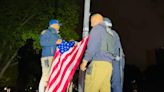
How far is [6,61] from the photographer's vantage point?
1205 inches

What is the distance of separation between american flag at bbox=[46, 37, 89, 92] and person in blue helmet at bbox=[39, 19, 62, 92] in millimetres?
536

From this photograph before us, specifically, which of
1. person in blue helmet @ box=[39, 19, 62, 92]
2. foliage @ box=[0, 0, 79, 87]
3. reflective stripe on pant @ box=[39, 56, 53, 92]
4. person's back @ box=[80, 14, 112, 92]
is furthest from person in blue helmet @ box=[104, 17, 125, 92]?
foliage @ box=[0, 0, 79, 87]

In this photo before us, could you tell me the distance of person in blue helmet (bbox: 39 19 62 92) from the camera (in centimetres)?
879

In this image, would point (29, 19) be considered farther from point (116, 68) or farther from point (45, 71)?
point (116, 68)

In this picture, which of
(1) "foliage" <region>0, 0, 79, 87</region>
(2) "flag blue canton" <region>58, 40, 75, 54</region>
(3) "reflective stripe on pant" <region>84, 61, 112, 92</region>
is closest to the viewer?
(3) "reflective stripe on pant" <region>84, 61, 112, 92</region>

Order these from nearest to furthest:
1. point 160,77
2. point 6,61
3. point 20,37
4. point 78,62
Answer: point 78,62 → point 20,37 → point 6,61 → point 160,77

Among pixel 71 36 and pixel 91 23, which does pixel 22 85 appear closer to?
pixel 71 36

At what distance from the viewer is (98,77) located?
763cm

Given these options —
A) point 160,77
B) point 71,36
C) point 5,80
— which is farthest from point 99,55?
point 160,77

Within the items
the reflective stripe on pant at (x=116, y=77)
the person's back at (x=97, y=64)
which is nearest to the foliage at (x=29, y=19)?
the reflective stripe on pant at (x=116, y=77)

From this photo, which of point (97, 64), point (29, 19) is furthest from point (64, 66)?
point (29, 19)

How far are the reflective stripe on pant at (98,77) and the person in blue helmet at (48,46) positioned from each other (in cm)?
128

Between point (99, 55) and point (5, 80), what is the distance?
28674mm

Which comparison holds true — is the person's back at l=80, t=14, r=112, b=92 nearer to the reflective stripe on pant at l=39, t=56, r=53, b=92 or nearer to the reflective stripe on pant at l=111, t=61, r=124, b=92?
the reflective stripe on pant at l=111, t=61, r=124, b=92
